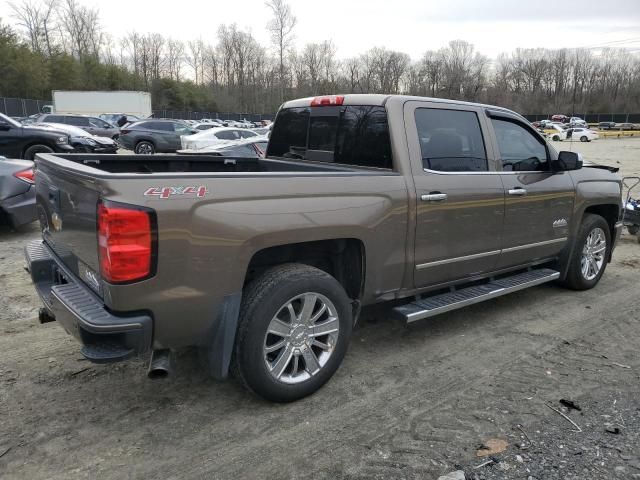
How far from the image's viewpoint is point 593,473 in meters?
2.73

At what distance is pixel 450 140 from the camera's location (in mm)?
4160

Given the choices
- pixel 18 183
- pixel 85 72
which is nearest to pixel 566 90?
pixel 85 72

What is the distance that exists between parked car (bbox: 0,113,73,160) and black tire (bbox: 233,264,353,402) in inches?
446

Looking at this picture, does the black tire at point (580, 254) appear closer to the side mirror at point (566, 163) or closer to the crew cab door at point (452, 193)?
the side mirror at point (566, 163)

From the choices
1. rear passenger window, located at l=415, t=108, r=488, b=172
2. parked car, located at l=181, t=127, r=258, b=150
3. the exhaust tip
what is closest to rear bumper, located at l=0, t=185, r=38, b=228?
the exhaust tip

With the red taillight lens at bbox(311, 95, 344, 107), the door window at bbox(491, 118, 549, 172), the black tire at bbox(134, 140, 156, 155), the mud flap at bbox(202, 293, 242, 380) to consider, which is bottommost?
the black tire at bbox(134, 140, 156, 155)

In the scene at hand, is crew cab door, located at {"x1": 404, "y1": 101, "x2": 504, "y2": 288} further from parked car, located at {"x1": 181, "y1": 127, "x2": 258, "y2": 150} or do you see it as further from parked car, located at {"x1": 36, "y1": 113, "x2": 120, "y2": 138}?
parked car, located at {"x1": 36, "y1": 113, "x2": 120, "y2": 138}

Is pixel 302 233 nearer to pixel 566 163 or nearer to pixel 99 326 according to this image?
pixel 99 326

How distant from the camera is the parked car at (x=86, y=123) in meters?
27.3

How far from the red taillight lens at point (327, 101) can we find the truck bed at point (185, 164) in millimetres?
498

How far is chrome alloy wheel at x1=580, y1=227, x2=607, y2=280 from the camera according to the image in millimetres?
5605

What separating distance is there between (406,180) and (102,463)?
8.36ft

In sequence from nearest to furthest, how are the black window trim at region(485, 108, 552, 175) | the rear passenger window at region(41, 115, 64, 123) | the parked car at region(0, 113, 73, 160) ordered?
the black window trim at region(485, 108, 552, 175)
the parked car at region(0, 113, 73, 160)
the rear passenger window at region(41, 115, 64, 123)

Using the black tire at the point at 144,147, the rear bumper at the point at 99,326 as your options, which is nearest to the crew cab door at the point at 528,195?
the rear bumper at the point at 99,326
